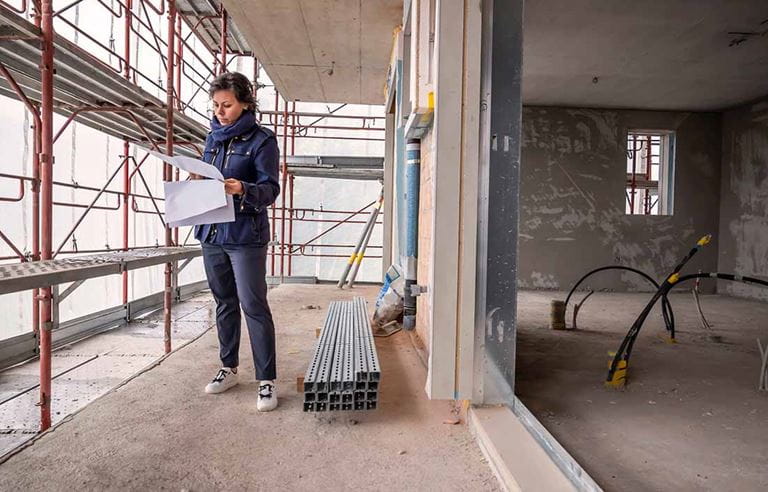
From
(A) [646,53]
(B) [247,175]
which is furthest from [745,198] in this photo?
(B) [247,175]

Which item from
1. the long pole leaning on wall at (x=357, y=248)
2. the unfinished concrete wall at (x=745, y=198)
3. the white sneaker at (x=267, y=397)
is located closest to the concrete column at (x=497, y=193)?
the white sneaker at (x=267, y=397)

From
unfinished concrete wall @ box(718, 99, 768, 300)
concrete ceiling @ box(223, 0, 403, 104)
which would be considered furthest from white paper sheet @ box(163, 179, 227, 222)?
unfinished concrete wall @ box(718, 99, 768, 300)

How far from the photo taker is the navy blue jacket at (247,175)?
192 centimetres

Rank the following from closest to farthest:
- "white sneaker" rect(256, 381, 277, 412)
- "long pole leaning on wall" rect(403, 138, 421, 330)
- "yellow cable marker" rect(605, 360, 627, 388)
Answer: "white sneaker" rect(256, 381, 277, 412)
"yellow cable marker" rect(605, 360, 627, 388)
"long pole leaning on wall" rect(403, 138, 421, 330)

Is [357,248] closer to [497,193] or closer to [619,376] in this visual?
[619,376]

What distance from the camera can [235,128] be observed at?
1938 mm

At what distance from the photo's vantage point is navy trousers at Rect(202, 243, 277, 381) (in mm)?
1945

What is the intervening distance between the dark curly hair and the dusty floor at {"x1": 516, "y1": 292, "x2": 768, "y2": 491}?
1.89 m

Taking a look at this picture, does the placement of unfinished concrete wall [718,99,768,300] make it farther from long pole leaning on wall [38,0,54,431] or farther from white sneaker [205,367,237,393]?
long pole leaning on wall [38,0,54,431]

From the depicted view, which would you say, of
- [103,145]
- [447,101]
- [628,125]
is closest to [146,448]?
[447,101]

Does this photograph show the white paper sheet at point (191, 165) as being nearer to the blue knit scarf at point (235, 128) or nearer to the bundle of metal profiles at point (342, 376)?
the blue knit scarf at point (235, 128)

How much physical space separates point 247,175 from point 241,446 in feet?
3.48

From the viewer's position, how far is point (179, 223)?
1883mm

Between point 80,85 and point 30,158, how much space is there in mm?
1881
